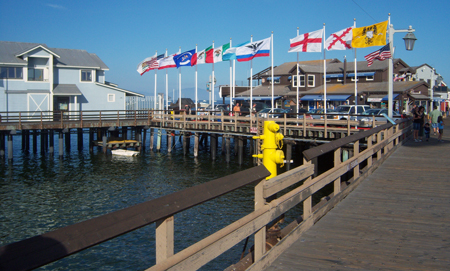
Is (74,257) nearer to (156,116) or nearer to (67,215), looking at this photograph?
(67,215)

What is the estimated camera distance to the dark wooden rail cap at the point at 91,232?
1.95 metres

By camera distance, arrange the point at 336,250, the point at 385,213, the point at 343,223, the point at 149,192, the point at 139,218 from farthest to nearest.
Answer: the point at 149,192
the point at 385,213
the point at 343,223
the point at 336,250
the point at 139,218

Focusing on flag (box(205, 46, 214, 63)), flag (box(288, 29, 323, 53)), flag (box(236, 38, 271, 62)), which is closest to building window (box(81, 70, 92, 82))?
flag (box(205, 46, 214, 63))

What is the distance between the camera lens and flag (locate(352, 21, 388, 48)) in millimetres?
22464

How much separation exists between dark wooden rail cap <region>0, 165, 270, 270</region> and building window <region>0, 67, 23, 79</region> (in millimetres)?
41889

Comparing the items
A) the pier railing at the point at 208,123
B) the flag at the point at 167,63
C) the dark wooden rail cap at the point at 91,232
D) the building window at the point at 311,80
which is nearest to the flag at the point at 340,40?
the pier railing at the point at 208,123

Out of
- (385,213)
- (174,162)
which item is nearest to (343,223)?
(385,213)

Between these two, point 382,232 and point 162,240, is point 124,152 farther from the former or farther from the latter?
point 162,240

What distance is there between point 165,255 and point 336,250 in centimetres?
265

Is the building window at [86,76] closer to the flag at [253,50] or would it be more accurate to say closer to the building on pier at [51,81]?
the building on pier at [51,81]

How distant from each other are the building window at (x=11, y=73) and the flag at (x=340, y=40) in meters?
29.2

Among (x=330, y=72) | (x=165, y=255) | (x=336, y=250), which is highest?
(x=330, y=72)

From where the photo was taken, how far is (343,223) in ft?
19.5

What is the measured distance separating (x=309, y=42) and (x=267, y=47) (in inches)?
116
